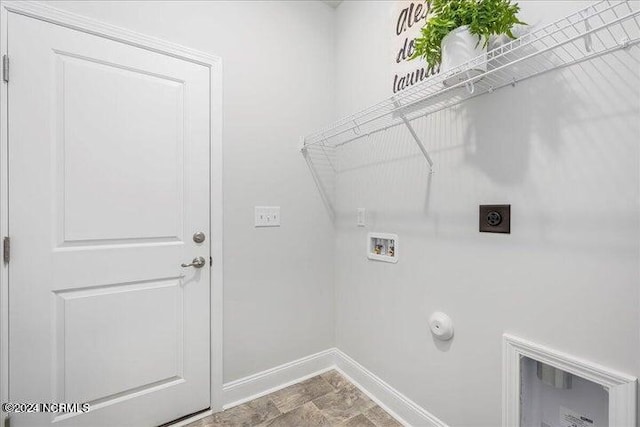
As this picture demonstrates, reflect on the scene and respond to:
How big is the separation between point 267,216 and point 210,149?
0.51 metres

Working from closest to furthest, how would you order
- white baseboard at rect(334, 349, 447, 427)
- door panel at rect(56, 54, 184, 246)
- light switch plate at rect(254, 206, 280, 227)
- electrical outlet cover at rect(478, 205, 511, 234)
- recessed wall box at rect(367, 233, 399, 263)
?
electrical outlet cover at rect(478, 205, 511, 234)
door panel at rect(56, 54, 184, 246)
white baseboard at rect(334, 349, 447, 427)
recessed wall box at rect(367, 233, 399, 263)
light switch plate at rect(254, 206, 280, 227)

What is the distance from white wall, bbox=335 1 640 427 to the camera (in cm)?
91

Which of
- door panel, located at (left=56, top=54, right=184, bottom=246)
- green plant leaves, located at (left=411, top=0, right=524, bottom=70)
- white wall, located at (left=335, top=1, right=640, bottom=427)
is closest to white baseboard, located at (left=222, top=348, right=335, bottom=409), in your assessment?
white wall, located at (left=335, top=1, right=640, bottom=427)

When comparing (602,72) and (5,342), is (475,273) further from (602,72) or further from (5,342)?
(5,342)

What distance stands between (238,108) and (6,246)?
1.22 m

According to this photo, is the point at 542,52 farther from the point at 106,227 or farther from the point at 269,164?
the point at 106,227

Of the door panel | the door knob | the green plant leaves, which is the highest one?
the green plant leaves

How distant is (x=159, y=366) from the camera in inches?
60.3

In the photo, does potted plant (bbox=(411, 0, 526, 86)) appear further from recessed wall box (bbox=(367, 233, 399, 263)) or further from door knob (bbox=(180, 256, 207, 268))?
door knob (bbox=(180, 256, 207, 268))

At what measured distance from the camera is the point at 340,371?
2061mm

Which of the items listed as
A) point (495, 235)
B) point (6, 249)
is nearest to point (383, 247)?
point (495, 235)

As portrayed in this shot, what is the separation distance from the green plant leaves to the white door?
120 cm

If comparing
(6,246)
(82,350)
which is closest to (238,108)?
(6,246)

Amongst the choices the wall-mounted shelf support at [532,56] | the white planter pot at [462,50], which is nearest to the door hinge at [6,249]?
the wall-mounted shelf support at [532,56]
